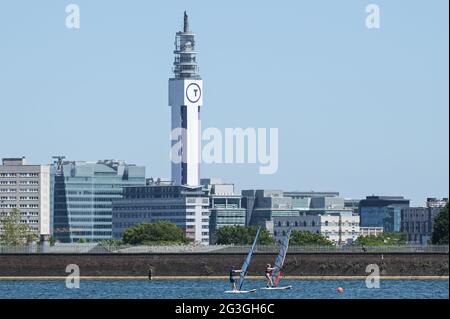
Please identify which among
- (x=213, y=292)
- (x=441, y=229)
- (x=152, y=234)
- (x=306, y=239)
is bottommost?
(x=306, y=239)

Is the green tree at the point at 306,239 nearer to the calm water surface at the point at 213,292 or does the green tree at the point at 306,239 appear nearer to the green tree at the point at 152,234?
the green tree at the point at 152,234

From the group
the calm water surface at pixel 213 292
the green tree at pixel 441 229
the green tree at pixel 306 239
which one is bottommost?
the green tree at pixel 306 239

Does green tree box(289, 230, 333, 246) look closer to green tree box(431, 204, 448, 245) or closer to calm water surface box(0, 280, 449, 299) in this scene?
green tree box(431, 204, 448, 245)

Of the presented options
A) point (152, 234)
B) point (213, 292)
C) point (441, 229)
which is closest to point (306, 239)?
point (152, 234)

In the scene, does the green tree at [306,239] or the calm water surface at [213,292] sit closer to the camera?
the calm water surface at [213,292]

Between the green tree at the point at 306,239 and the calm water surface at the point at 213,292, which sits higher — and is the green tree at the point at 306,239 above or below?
below

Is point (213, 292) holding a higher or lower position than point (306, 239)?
higher

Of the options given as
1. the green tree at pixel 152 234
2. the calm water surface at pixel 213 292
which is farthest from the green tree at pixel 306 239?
the calm water surface at pixel 213 292

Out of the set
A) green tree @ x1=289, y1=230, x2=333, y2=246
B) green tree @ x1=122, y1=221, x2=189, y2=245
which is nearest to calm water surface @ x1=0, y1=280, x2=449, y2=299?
green tree @ x1=122, y1=221, x2=189, y2=245

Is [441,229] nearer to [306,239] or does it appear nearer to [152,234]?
[306,239]
